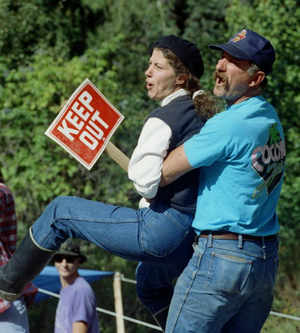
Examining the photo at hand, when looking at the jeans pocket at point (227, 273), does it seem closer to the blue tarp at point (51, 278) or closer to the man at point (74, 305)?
the man at point (74, 305)

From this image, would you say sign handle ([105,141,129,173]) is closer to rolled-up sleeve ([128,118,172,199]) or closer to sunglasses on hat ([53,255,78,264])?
rolled-up sleeve ([128,118,172,199])

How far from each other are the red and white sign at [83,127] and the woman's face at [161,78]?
0.85ft

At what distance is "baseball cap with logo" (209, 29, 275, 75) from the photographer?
268 centimetres

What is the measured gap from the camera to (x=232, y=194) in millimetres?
2602

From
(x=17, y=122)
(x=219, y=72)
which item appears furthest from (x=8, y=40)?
(x=219, y=72)

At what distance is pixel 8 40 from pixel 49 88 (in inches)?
79.8

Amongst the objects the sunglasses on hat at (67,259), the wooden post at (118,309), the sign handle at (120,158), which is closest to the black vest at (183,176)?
the sign handle at (120,158)

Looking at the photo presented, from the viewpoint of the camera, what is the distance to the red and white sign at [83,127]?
2.89 metres

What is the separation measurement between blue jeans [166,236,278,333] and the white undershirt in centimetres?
30

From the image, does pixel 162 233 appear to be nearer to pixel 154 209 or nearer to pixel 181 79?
pixel 154 209

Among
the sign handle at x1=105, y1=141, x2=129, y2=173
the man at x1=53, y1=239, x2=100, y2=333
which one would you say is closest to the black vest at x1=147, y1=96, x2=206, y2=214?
the sign handle at x1=105, y1=141, x2=129, y2=173

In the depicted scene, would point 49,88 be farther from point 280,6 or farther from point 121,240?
point 121,240

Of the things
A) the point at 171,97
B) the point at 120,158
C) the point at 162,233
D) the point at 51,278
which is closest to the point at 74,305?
the point at 51,278

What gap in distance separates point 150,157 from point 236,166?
334 millimetres
